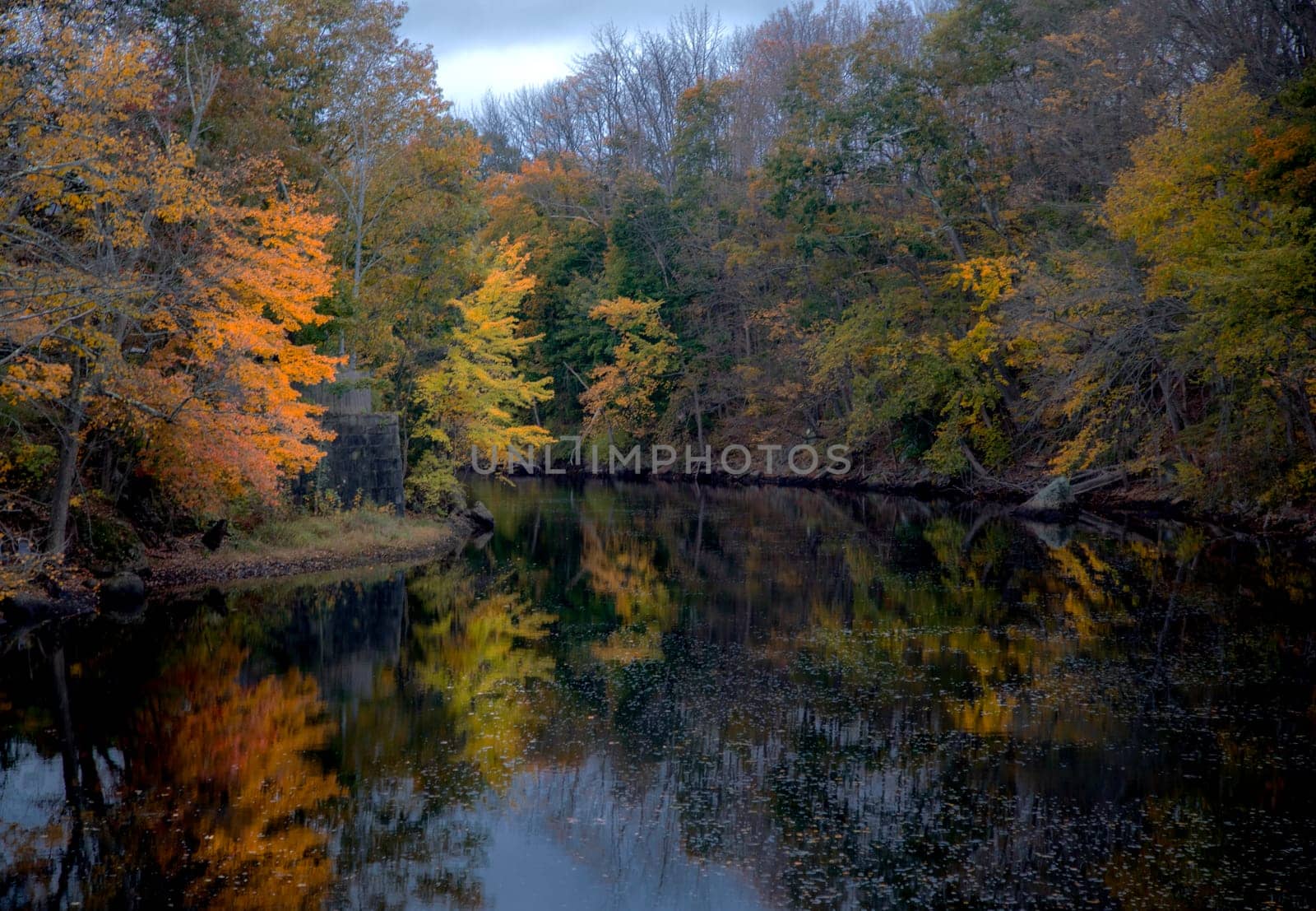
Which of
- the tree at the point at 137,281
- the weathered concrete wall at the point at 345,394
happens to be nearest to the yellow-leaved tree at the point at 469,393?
the weathered concrete wall at the point at 345,394

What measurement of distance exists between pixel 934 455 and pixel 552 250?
22.7m

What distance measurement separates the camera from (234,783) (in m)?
8.73

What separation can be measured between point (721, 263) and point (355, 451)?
22982mm

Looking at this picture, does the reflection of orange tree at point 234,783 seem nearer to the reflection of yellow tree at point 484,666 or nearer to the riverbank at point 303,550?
the reflection of yellow tree at point 484,666

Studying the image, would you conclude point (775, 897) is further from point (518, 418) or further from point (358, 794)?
point (518, 418)

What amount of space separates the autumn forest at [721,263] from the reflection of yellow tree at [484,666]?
3931 mm

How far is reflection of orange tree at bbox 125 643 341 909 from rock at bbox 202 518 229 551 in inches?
257

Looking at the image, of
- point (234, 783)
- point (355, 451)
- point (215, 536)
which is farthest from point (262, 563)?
point (234, 783)

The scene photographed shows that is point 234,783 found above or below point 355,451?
below

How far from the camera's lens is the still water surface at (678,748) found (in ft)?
22.9

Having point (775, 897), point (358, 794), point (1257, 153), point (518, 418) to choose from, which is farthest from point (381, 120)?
point (518, 418)

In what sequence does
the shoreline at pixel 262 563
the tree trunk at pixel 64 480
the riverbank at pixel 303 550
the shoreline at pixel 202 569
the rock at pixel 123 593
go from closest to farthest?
the shoreline at pixel 202 569
the tree trunk at pixel 64 480
the rock at pixel 123 593
the shoreline at pixel 262 563
the riverbank at pixel 303 550

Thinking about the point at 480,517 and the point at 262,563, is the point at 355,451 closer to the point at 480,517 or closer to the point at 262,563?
the point at 262,563

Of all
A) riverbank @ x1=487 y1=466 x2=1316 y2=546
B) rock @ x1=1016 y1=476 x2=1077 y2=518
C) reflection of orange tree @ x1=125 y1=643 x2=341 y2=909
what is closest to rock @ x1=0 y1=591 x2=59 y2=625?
reflection of orange tree @ x1=125 y1=643 x2=341 y2=909
